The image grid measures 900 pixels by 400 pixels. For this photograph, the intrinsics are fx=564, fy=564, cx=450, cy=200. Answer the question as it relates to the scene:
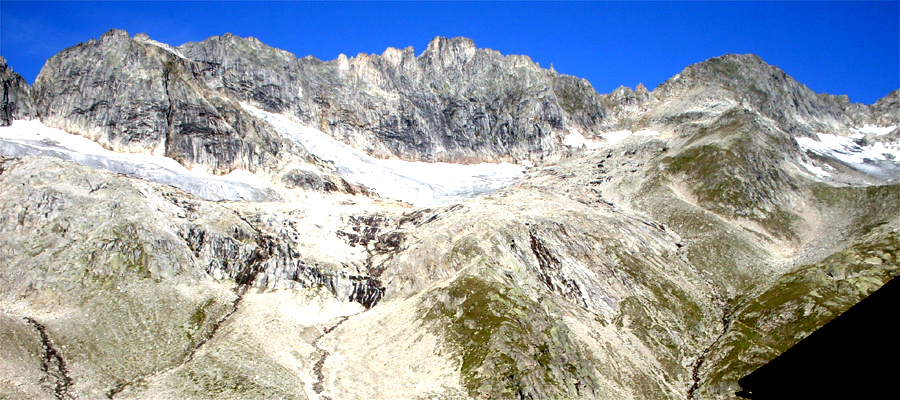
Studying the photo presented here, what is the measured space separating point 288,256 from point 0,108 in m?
90.2

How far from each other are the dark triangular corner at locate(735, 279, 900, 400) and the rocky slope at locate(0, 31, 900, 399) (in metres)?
51.4

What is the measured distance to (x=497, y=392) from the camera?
194ft

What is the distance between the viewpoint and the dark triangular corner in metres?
8.62

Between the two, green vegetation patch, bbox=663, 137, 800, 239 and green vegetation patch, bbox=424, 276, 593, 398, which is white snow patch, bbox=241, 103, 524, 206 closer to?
green vegetation patch, bbox=663, 137, 800, 239

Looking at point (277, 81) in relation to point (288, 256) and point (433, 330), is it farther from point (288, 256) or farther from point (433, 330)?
point (433, 330)

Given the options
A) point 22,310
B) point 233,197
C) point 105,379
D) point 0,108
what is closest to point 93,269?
point 22,310

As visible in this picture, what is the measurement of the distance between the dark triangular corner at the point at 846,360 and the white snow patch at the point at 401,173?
14382cm

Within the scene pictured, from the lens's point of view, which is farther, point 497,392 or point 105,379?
point 497,392

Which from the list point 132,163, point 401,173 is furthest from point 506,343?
point 401,173

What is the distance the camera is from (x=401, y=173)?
171750mm

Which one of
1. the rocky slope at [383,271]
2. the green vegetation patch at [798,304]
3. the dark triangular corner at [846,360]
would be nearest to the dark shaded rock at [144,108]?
the rocky slope at [383,271]

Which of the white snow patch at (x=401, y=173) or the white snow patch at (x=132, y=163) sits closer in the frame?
the white snow patch at (x=132, y=163)

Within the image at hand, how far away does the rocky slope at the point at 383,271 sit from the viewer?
61.5 metres

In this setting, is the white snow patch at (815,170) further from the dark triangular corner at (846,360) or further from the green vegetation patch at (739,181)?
the dark triangular corner at (846,360)
